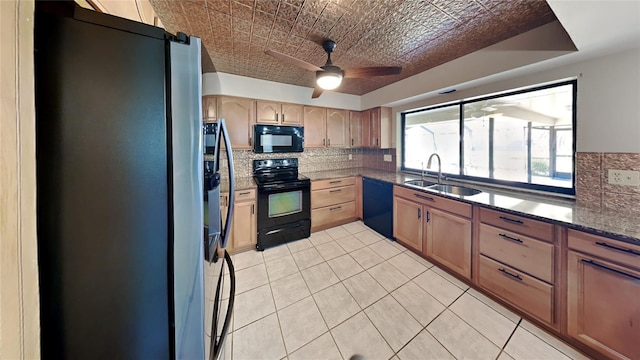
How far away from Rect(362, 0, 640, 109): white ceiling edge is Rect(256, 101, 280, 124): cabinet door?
1.83 m

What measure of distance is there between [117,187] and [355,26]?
1.99 metres

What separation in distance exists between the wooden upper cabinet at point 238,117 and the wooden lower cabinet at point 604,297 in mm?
3296

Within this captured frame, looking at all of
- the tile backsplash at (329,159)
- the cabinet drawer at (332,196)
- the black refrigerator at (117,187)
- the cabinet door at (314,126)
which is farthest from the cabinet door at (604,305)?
the cabinet door at (314,126)

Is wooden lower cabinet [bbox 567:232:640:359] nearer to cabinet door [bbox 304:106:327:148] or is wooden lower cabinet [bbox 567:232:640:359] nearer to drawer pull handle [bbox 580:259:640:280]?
drawer pull handle [bbox 580:259:640:280]

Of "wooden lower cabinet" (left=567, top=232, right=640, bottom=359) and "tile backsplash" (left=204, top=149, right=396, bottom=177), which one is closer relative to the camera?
"wooden lower cabinet" (left=567, top=232, right=640, bottom=359)

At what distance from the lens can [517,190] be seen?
227 cm

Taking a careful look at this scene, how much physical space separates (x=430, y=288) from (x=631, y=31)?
2253 mm

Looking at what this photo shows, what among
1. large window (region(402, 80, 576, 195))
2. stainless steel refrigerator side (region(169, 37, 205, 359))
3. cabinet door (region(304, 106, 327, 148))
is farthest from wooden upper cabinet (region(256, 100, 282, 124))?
stainless steel refrigerator side (region(169, 37, 205, 359))

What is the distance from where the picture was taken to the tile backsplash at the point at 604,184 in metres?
1.55

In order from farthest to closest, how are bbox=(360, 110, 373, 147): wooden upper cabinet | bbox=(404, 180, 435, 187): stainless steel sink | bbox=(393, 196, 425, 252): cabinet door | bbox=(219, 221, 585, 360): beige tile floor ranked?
1. bbox=(360, 110, 373, 147): wooden upper cabinet
2. bbox=(404, 180, 435, 187): stainless steel sink
3. bbox=(393, 196, 425, 252): cabinet door
4. bbox=(219, 221, 585, 360): beige tile floor

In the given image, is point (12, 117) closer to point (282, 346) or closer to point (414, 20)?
point (282, 346)

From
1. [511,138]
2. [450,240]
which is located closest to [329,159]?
[450,240]

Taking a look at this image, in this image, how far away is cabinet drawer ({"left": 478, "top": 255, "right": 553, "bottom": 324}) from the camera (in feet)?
5.10

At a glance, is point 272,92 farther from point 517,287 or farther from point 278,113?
point 517,287
